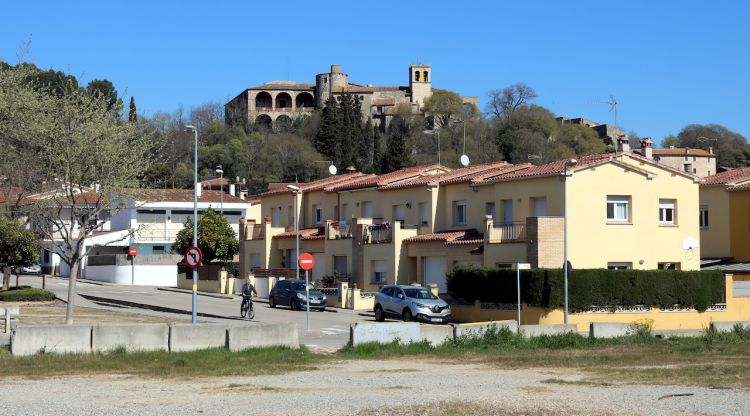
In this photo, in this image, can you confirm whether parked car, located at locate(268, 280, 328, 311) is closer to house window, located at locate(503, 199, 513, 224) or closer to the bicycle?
the bicycle

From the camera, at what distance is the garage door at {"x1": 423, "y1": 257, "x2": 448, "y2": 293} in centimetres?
5122

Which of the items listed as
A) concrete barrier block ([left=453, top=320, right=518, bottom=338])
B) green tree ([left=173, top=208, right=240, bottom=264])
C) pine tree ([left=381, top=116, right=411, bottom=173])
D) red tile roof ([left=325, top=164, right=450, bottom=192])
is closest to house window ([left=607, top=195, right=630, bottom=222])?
red tile roof ([left=325, top=164, right=450, bottom=192])

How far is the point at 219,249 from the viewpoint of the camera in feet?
226

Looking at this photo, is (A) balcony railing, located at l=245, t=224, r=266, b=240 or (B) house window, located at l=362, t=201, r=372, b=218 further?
(A) balcony railing, located at l=245, t=224, r=266, b=240

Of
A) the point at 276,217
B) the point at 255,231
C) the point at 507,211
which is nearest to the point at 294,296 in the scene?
the point at 507,211

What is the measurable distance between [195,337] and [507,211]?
2541cm

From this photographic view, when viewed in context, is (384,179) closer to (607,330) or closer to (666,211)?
(666,211)

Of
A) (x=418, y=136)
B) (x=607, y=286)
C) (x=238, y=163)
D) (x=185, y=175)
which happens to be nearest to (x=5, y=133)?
(x=607, y=286)

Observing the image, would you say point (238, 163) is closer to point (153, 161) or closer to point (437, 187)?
point (437, 187)

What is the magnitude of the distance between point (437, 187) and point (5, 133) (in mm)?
22392

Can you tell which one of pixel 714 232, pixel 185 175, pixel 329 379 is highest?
pixel 185 175

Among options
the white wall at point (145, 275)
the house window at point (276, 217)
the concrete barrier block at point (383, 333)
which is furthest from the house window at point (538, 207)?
the white wall at point (145, 275)

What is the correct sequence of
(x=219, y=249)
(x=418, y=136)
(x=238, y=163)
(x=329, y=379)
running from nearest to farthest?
1. (x=329, y=379)
2. (x=219, y=249)
3. (x=238, y=163)
4. (x=418, y=136)

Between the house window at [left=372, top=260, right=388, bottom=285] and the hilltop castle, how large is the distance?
124m
